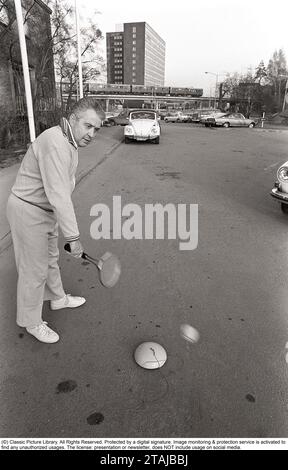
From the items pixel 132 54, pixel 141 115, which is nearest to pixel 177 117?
pixel 141 115

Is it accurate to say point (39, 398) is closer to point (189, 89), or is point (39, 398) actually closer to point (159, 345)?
point (159, 345)

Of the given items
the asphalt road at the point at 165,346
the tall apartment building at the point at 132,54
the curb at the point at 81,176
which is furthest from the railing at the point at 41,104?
the tall apartment building at the point at 132,54

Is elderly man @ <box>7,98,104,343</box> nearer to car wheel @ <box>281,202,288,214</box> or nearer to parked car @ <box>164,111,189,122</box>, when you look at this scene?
car wheel @ <box>281,202,288,214</box>

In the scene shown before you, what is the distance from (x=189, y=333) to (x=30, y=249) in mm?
1503

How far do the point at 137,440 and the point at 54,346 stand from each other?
107 cm

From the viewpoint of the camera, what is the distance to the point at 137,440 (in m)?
1.97

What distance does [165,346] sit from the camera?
2738mm

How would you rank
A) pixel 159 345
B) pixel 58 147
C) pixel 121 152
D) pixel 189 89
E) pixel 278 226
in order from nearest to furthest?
pixel 58 147, pixel 159 345, pixel 278 226, pixel 121 152, pixel 189 89

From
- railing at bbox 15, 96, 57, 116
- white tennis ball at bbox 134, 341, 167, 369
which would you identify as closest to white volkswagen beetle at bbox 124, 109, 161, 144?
railing at bbox 15, 96, 57, 116

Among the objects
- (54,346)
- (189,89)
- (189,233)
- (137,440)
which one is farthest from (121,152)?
(189,89)

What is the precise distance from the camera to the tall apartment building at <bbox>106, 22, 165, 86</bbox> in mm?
146875

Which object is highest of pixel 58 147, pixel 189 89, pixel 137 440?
pixel 189 89

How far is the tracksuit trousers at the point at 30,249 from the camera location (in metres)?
2.42

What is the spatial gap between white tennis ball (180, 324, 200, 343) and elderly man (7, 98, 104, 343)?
42.2 inches
